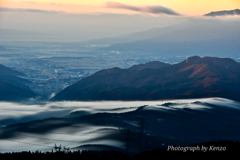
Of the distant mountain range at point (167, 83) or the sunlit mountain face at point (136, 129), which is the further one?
the distant mountain range at point (167, 83)

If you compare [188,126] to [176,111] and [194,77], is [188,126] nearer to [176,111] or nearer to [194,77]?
[176,111]

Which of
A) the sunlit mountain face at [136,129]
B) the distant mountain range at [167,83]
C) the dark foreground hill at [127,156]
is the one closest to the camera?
the dark foreground hill at [127,156]

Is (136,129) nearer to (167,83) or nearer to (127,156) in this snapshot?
(127,156)

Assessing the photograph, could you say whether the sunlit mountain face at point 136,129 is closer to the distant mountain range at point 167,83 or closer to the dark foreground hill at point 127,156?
the dark foreground hill at point 127,156

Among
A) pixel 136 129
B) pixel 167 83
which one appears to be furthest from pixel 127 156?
pixel 167 83

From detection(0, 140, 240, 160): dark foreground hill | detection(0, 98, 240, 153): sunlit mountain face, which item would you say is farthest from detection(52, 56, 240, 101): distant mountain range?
detection(0, 140, 240, 160): dark foreground hill

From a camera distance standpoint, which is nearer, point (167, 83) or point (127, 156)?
point (127, 156)

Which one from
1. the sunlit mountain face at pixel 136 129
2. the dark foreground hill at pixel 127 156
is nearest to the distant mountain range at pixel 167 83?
the sunlit mountain face at pixel 136 129

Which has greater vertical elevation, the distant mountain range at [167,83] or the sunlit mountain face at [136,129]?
the distant mountain range at [167,83]
